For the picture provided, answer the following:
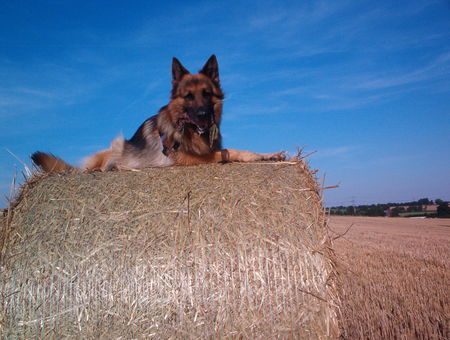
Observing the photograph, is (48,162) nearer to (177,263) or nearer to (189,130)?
(189,130)

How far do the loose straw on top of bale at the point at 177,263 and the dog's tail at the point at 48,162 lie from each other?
0.91 metres

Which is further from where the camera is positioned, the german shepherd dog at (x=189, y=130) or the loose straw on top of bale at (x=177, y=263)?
the german shepherd dog at (x=189, y=130)

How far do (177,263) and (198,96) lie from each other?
1.90 metres

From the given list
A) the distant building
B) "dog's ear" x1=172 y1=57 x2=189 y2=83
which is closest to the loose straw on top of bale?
"dog's ear" x1=172 y1=57 x2=189 y2=83

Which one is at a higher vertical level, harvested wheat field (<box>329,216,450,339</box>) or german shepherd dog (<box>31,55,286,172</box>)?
german shepherd dog (<box>31,55,286,172</box>)

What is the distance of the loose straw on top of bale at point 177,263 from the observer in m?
2.84

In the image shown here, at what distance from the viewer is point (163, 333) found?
9.18 feet

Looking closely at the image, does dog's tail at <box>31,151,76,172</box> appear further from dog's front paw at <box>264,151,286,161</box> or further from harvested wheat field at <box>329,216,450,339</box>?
harvested wheat field at <box>329,216,450,339</box>

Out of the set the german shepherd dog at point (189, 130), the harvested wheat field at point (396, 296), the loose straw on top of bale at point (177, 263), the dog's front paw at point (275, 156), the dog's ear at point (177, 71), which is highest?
the dog's ear at point (177, 71)

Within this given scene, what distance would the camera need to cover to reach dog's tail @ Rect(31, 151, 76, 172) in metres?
4.38

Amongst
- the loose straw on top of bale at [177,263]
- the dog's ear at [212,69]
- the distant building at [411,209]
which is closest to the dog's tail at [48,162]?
the loose straw on top of bale at [177,263]

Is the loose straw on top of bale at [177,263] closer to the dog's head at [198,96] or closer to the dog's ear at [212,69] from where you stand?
the dog's head at [198,96]

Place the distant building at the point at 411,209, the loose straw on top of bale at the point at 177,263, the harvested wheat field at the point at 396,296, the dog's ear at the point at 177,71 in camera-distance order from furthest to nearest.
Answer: the distant building at the point at 411,209 → the dog's ear at the point at 177,71 → the harvested wheat field at the point at 396,296 → the loose straw on top of bale at the point at 177,263

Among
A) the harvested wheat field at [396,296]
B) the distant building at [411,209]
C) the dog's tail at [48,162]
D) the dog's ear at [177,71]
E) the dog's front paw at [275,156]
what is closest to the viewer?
the harvested wheat field at [396,296]
